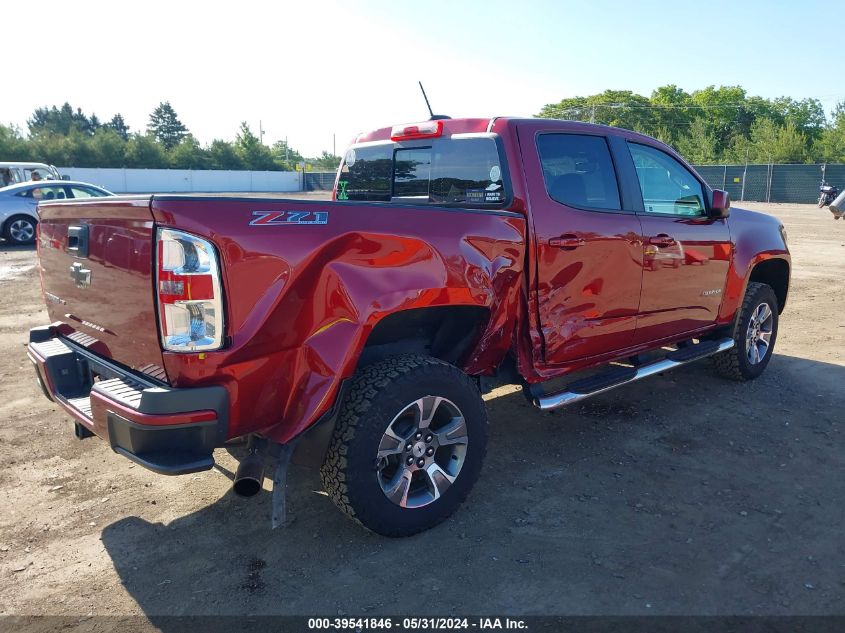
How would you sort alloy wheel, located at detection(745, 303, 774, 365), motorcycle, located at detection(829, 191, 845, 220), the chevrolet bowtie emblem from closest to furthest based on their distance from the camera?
the chevrolet bowtie emblem < alloy wheel, located at detection(745, 303, 774, 365) < motorcycle, located at detection(829, 191, 845, 220)

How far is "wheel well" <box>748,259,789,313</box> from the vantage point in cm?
571

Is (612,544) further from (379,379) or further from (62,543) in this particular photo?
(62,543)

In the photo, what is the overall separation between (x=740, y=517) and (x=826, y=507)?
0.52m

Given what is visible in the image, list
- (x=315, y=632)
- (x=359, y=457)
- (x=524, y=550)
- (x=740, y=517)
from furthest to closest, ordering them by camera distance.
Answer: (x=740, y=517) → (x=524, y=550) → (x=359, y=457) → (x=315, y=632)

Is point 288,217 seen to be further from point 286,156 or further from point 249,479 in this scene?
point 286,156

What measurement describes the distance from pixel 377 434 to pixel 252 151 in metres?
74.1

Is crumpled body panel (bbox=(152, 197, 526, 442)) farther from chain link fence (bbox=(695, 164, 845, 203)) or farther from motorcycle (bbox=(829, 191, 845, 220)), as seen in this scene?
chain link fence (bbox=(695, 164, 845, 203))

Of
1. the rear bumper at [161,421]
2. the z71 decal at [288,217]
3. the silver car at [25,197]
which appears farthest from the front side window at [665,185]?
the silver car at [25,197]

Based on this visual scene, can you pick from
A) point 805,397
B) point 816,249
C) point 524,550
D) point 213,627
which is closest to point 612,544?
point 524,550

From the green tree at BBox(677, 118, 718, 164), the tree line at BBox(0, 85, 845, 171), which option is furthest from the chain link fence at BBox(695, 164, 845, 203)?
the green tree at BBox(677, 118, 718, 164)

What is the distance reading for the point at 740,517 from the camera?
3.31 meters

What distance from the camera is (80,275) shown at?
9.89 ft

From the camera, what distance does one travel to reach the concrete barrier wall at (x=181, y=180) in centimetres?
4650

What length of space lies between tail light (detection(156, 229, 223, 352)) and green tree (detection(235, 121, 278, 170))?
234 ft
